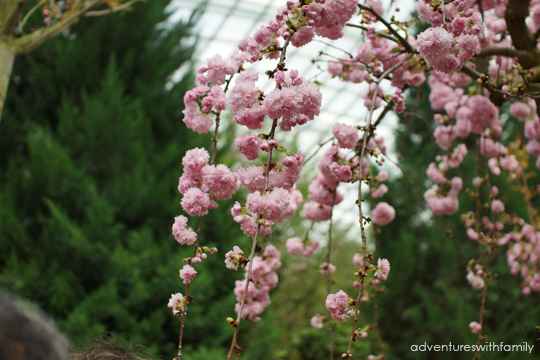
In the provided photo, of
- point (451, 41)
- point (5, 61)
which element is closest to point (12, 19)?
point (5, 61)

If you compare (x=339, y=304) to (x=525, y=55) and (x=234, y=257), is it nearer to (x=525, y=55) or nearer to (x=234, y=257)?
(x=234, y=257)

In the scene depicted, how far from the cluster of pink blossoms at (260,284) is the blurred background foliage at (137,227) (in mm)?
593

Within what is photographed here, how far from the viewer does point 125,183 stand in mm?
2781

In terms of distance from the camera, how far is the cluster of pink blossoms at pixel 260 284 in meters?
1.33

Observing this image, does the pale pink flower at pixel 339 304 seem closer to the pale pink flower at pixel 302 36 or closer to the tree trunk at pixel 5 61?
the pale pink flower at pixel 302 36

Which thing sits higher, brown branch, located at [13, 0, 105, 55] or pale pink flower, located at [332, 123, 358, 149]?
brown branch, located at [13, 0, 105, 55]

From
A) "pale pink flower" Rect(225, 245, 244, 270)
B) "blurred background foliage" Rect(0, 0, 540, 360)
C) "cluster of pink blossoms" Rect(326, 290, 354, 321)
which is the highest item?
"pale pink flower" Rect(225, 245, 244, 270)

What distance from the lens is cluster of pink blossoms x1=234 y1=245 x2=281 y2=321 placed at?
133 cm

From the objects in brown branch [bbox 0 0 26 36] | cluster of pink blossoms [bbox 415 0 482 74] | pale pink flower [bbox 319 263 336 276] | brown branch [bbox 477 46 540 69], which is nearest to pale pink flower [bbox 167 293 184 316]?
pale pink flower [bbox 319 263 336 276]

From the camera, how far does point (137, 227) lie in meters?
2.97

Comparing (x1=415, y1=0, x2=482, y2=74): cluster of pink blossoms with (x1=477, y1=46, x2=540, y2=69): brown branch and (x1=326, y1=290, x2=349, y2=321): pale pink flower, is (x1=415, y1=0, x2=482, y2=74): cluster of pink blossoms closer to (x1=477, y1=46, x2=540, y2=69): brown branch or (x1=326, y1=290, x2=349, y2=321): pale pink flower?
(x1=477, y1=46, x2=540, y2=69): brown branch

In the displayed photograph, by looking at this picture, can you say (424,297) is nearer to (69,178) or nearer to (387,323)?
(387,323)

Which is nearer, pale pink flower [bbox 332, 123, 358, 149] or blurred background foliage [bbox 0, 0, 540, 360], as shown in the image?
pale pink flower [bbox 332, 123, 358, 149]

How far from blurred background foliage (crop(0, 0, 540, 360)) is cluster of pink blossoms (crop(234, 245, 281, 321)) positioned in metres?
0.59
